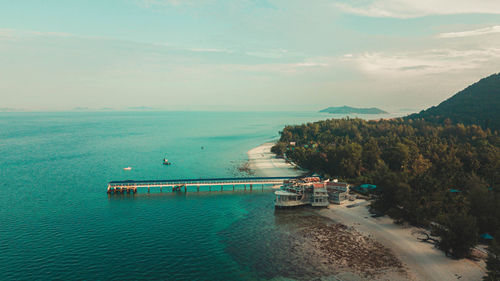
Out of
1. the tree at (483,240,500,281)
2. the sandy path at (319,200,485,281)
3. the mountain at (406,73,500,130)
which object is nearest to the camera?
the tree at (483,240,500,281)

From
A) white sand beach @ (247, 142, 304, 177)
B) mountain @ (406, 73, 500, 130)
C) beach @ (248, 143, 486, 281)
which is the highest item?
mountain @ (406, 73, 500, 130)

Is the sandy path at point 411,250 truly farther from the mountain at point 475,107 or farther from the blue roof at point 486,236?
the mountain at point 475,107

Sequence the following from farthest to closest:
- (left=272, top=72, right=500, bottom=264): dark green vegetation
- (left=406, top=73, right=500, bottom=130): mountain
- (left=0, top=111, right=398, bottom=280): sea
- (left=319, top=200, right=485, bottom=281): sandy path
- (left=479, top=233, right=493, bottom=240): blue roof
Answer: (left=406, top=73, right=500, bottom=130): mountain, (left=272, top=72, right=500, bottom=264): dark green vegetation, (left=479, top=233, right=493, bottom=240): blue roof, (left=0, top=111, right=398, bottom=280): sea, (left=319, top=200, right=485, bottom=281): sandy path

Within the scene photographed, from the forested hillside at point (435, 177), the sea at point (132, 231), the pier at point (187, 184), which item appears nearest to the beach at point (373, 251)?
the forested hillside at point (435, 177)

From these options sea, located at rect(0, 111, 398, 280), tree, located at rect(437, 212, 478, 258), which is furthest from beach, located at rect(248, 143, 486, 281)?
sea, located at rect(0, 111, 398, 280)

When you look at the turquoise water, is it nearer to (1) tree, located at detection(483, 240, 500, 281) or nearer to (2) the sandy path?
(2) the sandy path

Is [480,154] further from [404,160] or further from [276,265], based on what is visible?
[276,265]

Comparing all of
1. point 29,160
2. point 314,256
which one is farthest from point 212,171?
point 29,160
